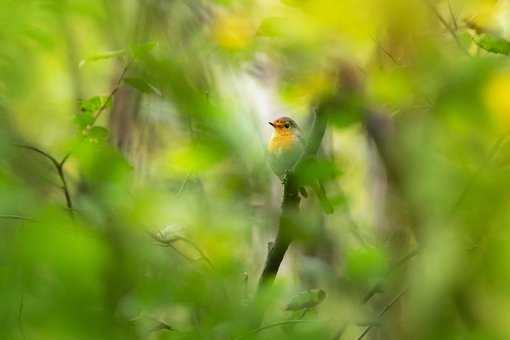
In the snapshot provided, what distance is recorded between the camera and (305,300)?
3.04 ft

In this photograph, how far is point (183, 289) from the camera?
0.84 m

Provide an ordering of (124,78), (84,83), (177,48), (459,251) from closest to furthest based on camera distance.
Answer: (459,251) < (124,78) < (177,48) < (84,83)

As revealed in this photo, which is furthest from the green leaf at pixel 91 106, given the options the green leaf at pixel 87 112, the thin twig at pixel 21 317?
the thin twig at pixel 21 317

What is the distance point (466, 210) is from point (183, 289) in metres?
0.32

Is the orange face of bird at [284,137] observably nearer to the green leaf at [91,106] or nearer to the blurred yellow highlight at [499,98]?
the green leaf at [91,106]

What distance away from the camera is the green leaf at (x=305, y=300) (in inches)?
36.1

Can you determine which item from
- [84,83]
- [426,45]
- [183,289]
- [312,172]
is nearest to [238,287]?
[183,289]

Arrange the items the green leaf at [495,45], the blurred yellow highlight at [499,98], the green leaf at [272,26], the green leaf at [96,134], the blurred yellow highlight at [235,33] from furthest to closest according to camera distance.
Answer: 1. the blurred yellow highlight at [235,33]
2. the green leaf at [96,134]
3. the green leaf at [272,26]
4. the green leaf at [495,45]
5. the blurred yellow highlight at [499,98]

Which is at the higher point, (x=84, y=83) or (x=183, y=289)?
(x=183, y=289)

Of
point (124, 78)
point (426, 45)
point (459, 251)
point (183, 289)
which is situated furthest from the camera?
point (124, 78)

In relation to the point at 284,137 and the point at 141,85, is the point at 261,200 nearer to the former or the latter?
the point at 284,137

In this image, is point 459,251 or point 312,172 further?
point 312,172

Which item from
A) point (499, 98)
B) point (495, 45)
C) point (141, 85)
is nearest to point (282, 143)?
point (141, 85)

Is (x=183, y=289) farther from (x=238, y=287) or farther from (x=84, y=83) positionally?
(x=84, y=83)
